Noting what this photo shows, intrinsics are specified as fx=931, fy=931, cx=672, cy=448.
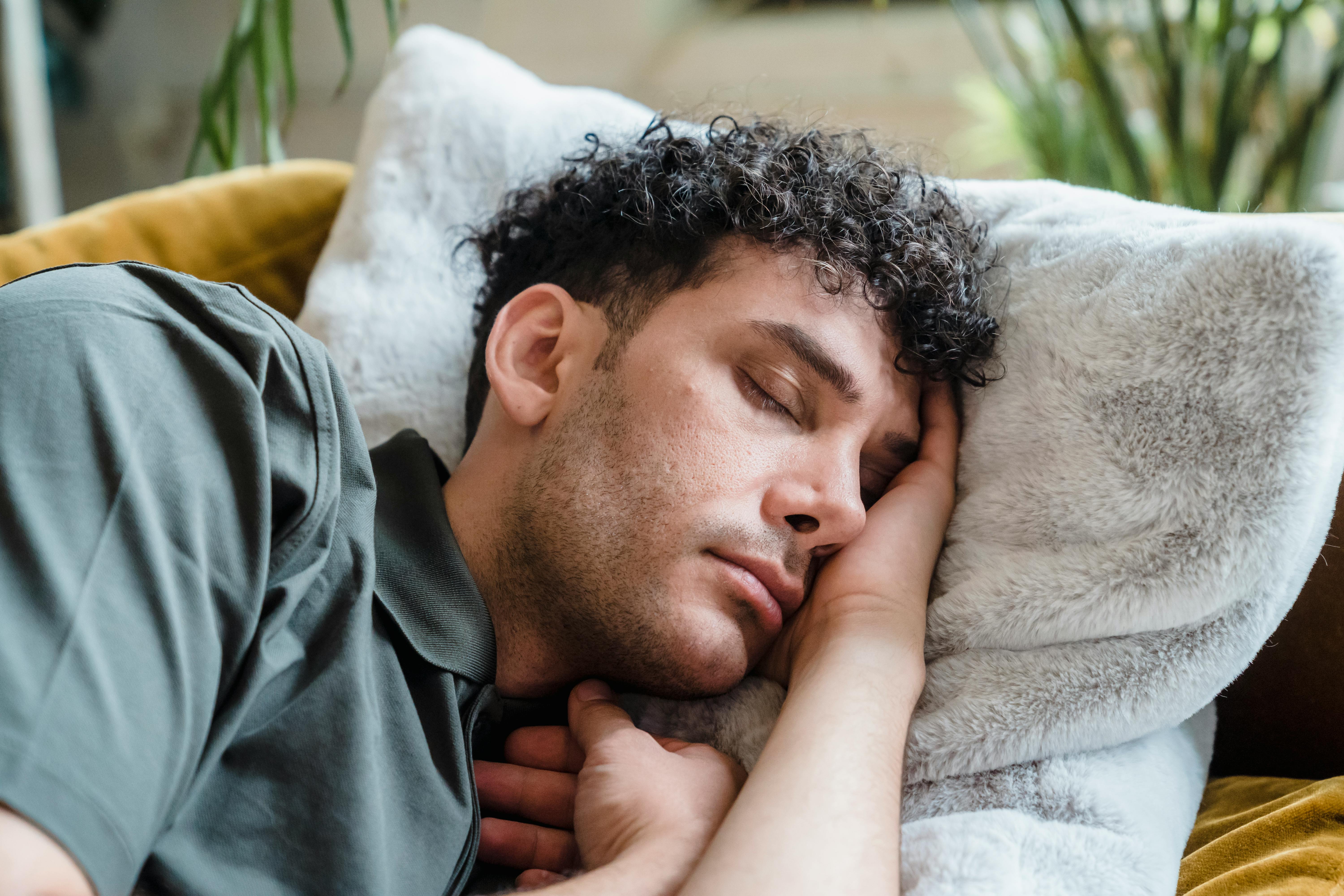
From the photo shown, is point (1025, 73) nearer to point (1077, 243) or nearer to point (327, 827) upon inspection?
point (1077, 243)

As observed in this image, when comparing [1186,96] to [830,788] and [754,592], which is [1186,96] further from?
[830,788]

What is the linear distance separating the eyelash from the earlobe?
19cm

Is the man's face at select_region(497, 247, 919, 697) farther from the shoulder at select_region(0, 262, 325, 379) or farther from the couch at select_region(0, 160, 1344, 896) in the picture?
the couch at select_region(0, 160, 1344, 896)

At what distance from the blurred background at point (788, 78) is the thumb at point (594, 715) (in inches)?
31.6

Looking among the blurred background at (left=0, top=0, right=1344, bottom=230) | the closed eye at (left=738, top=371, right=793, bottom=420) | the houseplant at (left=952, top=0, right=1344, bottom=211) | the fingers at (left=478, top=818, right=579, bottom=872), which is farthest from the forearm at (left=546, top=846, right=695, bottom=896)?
the houseplant at (left=952, top=0, right=1344, bottom=211)

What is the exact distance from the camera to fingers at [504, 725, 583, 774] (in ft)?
2.71

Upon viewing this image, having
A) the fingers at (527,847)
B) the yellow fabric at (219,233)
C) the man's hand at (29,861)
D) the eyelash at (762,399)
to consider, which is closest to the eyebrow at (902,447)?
the eyelash at (762,399)

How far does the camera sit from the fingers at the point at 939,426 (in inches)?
36.1

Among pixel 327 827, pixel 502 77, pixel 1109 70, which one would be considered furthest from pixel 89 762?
pixel 1109 70

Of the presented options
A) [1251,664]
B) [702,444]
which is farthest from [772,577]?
[1251,664]

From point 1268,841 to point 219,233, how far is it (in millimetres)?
1314

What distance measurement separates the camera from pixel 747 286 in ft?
2.88

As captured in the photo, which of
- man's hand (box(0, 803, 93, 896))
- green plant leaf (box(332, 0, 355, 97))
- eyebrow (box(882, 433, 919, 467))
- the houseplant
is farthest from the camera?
the houseplant

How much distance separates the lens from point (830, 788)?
24.8 inches
